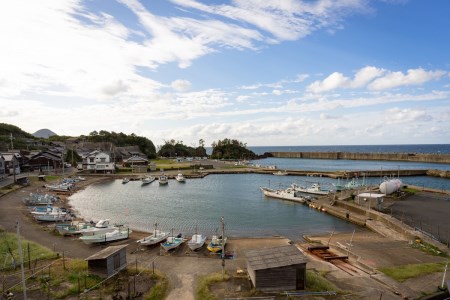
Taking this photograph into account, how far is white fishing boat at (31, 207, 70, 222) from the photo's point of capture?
106 feet

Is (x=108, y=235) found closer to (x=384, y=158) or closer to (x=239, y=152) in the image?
(x=239, y=152)

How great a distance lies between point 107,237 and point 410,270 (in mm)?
22302

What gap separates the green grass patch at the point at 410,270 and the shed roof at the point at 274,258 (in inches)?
261

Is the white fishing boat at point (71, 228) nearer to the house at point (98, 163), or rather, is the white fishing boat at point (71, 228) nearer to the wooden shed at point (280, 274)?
the wooden shed at point (280, 274)

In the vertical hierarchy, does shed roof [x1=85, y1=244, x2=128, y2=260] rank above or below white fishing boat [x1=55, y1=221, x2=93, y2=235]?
above

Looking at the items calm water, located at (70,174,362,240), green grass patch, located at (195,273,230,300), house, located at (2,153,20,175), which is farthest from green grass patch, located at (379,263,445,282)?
house, located at (2,153,20,175)

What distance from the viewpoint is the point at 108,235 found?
26406 mm

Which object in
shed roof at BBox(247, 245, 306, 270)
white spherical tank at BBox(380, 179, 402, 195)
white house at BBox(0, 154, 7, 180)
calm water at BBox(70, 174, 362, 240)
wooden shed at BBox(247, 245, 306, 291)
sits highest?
white house at BBox(0, 154, 7, 180)

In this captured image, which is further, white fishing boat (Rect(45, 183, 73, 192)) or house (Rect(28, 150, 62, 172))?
house (Rect(28, 150, 62, 172))

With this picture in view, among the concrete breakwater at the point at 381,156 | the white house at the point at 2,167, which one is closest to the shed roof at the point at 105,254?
the white house at the point at 2,167

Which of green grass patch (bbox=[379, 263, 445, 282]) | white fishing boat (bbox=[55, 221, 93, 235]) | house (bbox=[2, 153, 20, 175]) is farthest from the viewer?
house (bbox=[2, 153, 20, 175])

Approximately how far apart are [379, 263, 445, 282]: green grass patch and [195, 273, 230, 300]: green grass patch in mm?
9992

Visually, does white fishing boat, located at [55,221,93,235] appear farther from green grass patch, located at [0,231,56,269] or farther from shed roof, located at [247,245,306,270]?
shed roof, located at [247,245,306,270]

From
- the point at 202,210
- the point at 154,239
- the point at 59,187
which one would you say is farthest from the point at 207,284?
the point at 59,187
